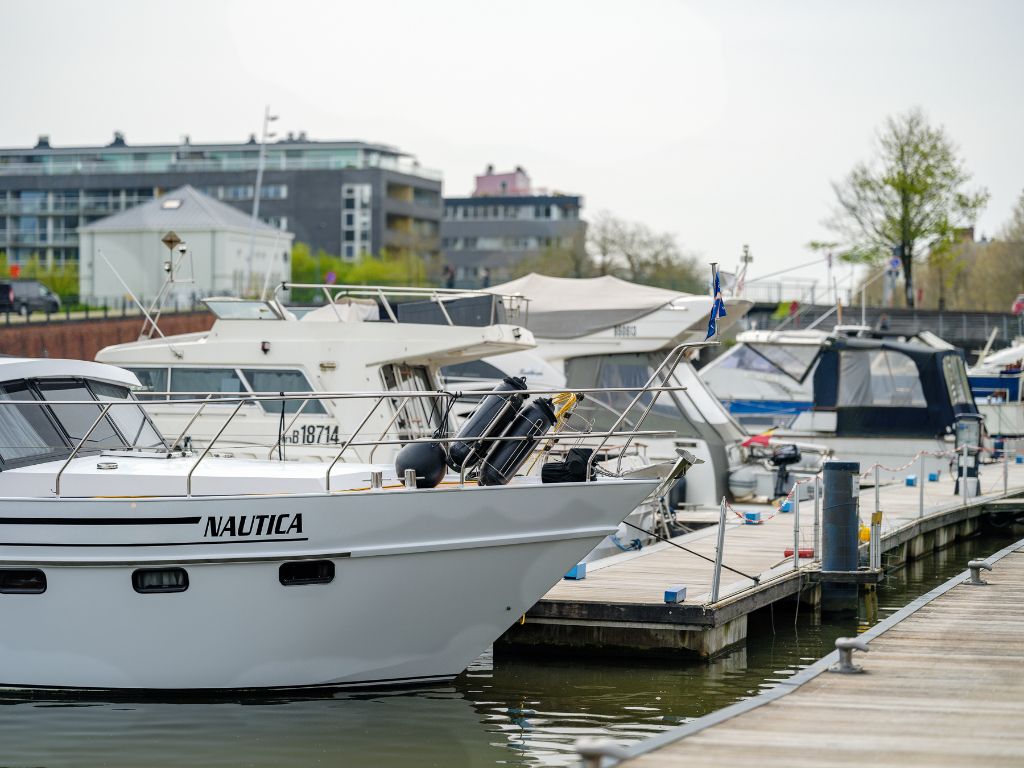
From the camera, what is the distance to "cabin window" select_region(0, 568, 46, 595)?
1096cm

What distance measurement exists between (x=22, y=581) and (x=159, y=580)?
1.09 meters

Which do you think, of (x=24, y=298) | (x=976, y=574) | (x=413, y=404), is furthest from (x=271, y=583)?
(x=24, y=298)

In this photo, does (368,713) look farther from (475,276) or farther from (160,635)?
(475,276)

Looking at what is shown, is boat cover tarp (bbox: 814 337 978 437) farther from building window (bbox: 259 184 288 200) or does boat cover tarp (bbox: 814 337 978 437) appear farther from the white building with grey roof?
building window (bbox: 259 184 288 200)

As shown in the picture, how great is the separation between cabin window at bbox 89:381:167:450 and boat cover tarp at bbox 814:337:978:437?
17579 millimetres

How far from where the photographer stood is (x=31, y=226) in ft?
306

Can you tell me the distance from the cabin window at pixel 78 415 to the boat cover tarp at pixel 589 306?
384 inches

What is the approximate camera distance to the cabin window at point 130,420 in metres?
12.9

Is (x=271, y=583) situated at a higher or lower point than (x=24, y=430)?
lower

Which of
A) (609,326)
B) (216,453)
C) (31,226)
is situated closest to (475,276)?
(31,226)

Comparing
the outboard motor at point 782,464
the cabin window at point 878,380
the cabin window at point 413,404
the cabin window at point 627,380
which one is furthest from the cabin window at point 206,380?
the cabin window at point 878,380

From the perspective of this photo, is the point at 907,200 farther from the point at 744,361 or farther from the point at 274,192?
the point at 274,192

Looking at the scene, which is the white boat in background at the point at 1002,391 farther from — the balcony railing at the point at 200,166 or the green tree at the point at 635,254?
the balcony railing at the point at 200,166

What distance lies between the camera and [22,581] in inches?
434
